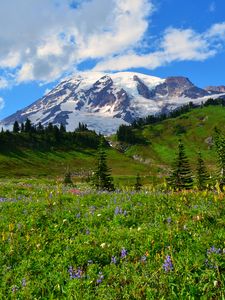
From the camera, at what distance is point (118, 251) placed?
8.06 m

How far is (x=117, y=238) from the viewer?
28.5 feet

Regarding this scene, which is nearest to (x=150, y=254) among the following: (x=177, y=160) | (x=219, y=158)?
(x=177, y=160)

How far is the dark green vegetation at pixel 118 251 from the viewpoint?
251 inches

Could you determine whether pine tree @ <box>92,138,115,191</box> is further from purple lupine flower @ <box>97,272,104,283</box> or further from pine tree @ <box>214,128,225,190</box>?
purple lupine flower @ <box>97,272,104,283</box>

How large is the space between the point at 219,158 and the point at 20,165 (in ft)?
444

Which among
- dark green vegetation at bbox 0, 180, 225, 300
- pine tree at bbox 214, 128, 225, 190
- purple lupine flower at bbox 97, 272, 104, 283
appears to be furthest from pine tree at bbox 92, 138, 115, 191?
purple lupine flower at bbox 97, 272, 104, 283

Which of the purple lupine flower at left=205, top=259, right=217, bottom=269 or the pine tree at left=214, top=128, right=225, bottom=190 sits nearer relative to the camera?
the purple lupine flower at left=205, top=259, right=217, bottom=269

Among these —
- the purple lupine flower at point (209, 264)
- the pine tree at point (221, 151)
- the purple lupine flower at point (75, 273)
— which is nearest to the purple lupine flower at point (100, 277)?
the purple lupine flower at point (75, 273)

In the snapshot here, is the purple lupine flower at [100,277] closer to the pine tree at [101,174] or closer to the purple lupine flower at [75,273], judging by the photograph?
the purple lupine flower at [75,273]

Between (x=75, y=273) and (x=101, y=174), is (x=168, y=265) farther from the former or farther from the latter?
(x=101, y=174)

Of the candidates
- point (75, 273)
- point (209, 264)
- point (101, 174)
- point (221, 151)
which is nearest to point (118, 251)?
point (75, 273)

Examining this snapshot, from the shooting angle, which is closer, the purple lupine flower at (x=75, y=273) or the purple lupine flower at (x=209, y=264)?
the purple lupine flower at (x=209, y=264)

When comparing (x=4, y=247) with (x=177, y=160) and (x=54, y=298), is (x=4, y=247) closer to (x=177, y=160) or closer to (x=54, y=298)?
(x=54, y=298)

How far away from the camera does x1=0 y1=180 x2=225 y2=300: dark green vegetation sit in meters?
6.39
